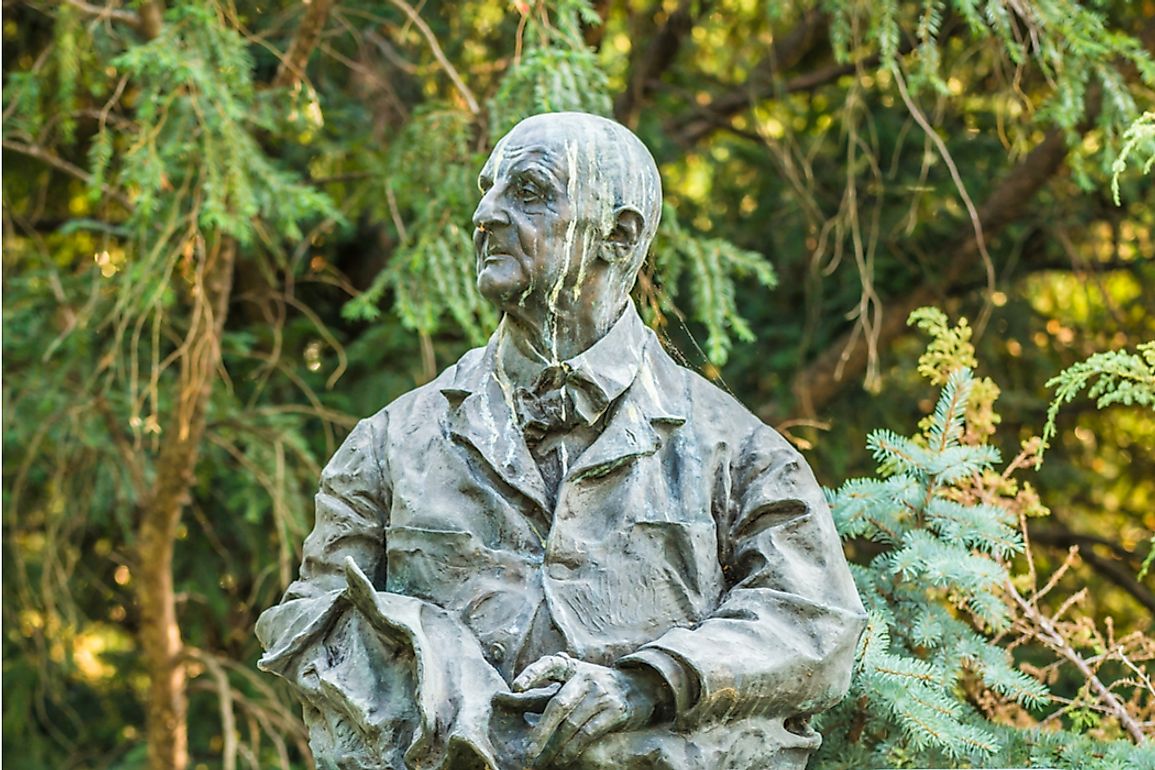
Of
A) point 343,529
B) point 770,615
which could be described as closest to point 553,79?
point 343,529

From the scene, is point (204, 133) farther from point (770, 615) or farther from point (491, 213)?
point (770, 615)

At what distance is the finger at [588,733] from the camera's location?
3240 millimetres

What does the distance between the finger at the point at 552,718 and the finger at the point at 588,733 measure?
0.03m

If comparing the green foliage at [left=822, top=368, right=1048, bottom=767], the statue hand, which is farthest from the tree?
the statue hand

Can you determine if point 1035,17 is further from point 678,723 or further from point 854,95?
point 678,723

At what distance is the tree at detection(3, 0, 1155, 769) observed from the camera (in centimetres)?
584

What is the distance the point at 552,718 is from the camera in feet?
10.6

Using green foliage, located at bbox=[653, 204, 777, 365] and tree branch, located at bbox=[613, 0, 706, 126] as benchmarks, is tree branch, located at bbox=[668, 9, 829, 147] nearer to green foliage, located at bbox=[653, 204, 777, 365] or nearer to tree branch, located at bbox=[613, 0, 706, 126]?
tree branch, located at bbox=[613, 0, 706, 126]

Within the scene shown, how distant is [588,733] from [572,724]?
3 centimetres

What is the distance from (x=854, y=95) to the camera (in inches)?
257

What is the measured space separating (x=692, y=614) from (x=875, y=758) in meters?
1.25

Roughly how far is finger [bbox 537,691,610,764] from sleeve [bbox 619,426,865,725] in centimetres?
11

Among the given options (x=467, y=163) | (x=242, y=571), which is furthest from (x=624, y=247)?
(x=242, y=571)

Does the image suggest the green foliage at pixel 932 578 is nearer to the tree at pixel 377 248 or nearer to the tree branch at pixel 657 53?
the tree at pixel 377 248
